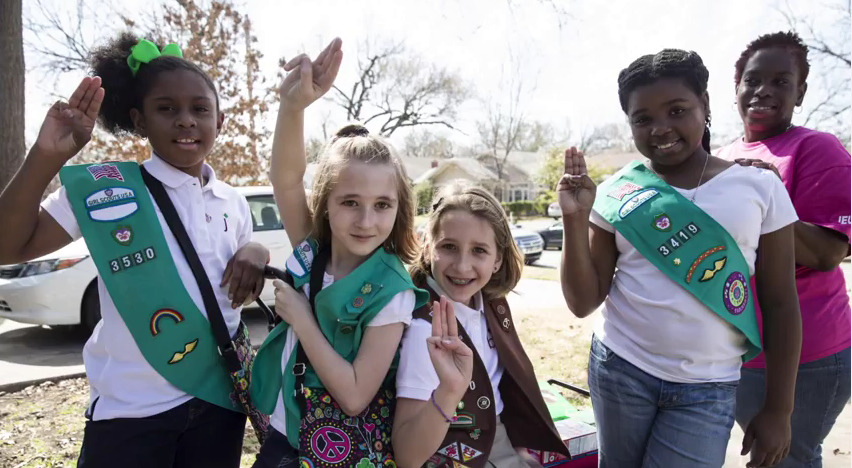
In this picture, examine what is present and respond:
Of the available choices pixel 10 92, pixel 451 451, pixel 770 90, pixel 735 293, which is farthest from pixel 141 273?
pixel 10 92

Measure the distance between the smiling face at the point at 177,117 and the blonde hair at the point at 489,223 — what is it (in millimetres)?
789

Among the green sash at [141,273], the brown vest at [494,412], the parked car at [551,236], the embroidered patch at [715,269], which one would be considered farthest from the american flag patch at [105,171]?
the parked car at [551,236]

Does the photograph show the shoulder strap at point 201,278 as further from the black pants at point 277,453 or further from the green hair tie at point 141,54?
the green hair tie at point 141,54

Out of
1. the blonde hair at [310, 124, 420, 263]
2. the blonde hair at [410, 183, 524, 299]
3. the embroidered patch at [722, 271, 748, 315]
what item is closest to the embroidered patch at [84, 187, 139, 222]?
the blonde hair at [310, 124, 420, 263]

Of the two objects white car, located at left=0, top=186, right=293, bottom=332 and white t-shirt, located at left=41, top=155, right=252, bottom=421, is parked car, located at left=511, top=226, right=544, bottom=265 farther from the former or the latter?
white t-shirt, located at left=41, top=155, right=252, bottom=421

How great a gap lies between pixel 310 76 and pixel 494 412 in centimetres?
116

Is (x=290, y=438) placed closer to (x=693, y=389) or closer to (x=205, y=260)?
(x=205, y=260)

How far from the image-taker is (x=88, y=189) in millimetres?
1615

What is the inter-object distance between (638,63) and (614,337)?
91cm

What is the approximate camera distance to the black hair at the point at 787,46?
2.11 meters

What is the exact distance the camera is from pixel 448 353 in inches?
56.9

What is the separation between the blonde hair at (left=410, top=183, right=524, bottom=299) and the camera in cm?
192

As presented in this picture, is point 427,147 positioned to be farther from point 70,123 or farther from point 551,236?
point 70,123

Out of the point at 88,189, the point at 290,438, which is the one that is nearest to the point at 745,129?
the point at 290,438
